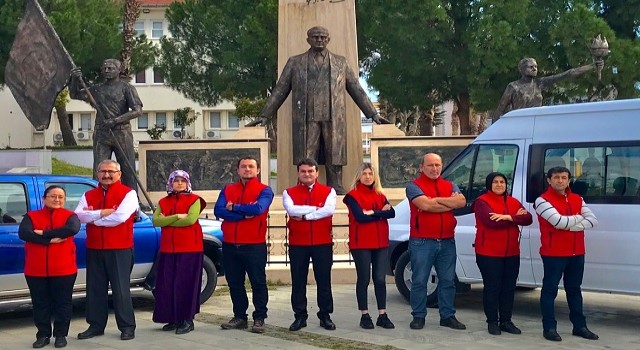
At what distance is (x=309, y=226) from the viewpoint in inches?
352

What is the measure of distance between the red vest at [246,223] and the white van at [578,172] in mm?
2374

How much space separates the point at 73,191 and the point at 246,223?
6.76ft

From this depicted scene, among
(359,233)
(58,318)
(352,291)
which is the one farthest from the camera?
(352,291)

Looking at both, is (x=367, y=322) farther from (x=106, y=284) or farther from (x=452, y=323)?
(x=106, y=284)

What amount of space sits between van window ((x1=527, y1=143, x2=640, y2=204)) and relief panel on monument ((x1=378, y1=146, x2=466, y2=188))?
6330mm


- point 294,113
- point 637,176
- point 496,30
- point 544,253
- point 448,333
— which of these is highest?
point 496,30

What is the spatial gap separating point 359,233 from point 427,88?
27392 millimetres

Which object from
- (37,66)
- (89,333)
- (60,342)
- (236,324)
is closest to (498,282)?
(236,324)

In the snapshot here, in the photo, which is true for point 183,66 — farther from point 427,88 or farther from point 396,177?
point 396,177

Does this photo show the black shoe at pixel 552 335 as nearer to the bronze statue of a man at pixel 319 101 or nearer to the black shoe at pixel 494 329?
the black shoe at pixel 494 329

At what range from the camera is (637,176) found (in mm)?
8875

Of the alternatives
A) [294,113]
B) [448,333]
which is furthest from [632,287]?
[294,113]

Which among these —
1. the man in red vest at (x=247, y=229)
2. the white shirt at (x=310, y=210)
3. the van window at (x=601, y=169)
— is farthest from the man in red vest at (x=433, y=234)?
the man in red vest at (x=247, y=229)

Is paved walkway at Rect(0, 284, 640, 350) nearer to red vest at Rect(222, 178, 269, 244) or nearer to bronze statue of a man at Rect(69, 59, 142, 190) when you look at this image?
red vest at Rect(222, 178, 269, 244)
